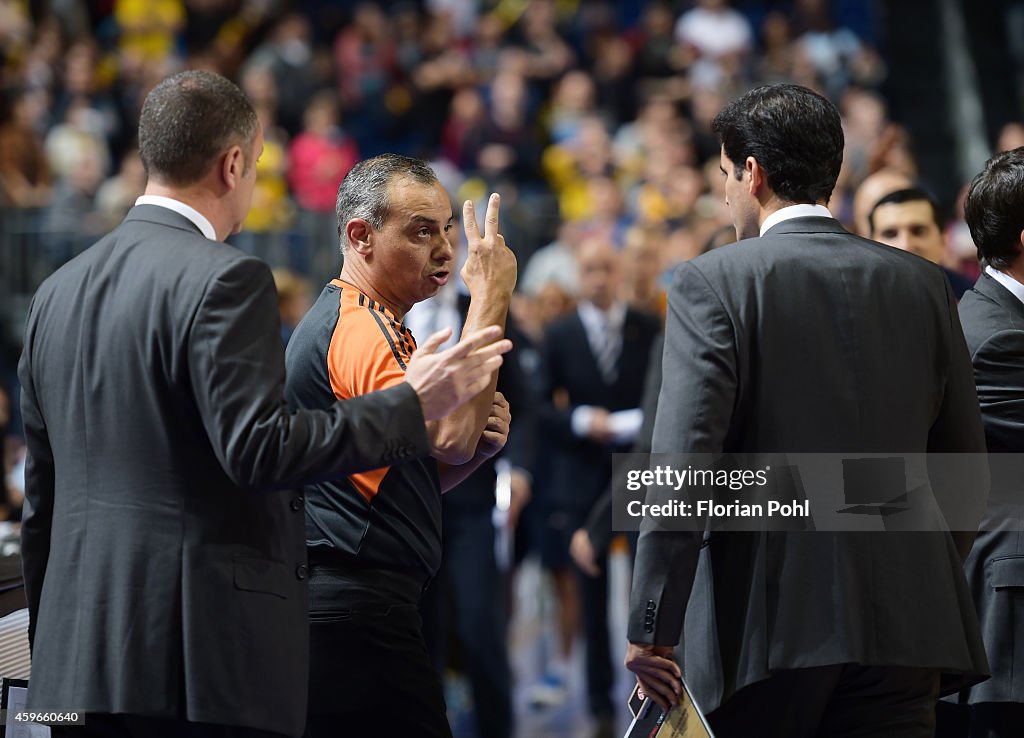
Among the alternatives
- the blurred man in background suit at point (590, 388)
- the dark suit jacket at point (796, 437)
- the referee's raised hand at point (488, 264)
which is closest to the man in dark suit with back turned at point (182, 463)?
the referee's raised hand at point (488, 264)

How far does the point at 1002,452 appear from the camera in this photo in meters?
3.21

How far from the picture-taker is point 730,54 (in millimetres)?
12523

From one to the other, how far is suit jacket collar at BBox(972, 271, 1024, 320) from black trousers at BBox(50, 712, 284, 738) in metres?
1.94

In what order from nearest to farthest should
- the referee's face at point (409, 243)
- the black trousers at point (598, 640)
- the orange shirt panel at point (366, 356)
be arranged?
the orange shirt panel at point (366, 356) < the referee's face at point (409, 243) < the black trousers at point (598, 640)

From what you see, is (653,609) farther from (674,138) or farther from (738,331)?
(674,138)

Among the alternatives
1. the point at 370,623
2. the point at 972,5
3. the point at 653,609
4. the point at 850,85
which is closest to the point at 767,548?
the point at 653,609

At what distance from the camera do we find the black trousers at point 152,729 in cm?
250

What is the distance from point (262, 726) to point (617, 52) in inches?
439

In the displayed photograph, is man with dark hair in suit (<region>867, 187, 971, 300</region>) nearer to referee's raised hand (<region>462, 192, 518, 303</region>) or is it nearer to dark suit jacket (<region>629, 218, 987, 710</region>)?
dark suit jacket (<region>629, 218, 987, 710</region>)

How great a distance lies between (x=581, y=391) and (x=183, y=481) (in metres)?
4.60

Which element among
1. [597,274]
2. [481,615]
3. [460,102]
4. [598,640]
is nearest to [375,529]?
[481,615]

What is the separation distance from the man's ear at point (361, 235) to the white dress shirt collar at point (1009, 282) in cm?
151

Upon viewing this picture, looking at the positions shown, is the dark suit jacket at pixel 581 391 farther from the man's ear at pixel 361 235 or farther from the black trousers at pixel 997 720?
the man's ear at pixel 361 235

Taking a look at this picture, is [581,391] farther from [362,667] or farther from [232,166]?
[232,166]
